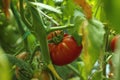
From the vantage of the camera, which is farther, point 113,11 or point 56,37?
point 56,37

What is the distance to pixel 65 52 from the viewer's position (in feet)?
2.44

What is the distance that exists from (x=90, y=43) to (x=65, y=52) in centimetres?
31

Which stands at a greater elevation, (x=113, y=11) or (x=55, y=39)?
(x=113, y=11)

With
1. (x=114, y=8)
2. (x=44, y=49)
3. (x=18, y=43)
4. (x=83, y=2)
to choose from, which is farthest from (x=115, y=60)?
(x=18, y=43)

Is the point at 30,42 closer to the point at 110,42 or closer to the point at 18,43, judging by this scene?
the point at 18,43

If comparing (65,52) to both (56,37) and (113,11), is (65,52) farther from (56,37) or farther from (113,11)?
(113,11)

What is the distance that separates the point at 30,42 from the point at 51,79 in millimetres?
181

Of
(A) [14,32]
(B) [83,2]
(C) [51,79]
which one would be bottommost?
(C) [51,79]

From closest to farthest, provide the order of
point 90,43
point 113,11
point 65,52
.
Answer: point 113,11 → point 90,43 → point 65,52

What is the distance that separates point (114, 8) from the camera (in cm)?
20

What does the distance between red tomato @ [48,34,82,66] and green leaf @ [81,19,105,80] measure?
21 centimetres

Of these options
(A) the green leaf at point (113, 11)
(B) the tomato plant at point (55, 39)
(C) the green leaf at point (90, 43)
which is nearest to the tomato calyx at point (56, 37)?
(B) the tomato plant at point (55, 39)

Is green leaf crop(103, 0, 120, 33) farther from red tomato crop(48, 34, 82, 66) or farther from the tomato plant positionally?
red tomato crop(48, 34, 82, 66)

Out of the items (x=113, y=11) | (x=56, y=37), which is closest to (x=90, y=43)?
(x=113, y=11)
